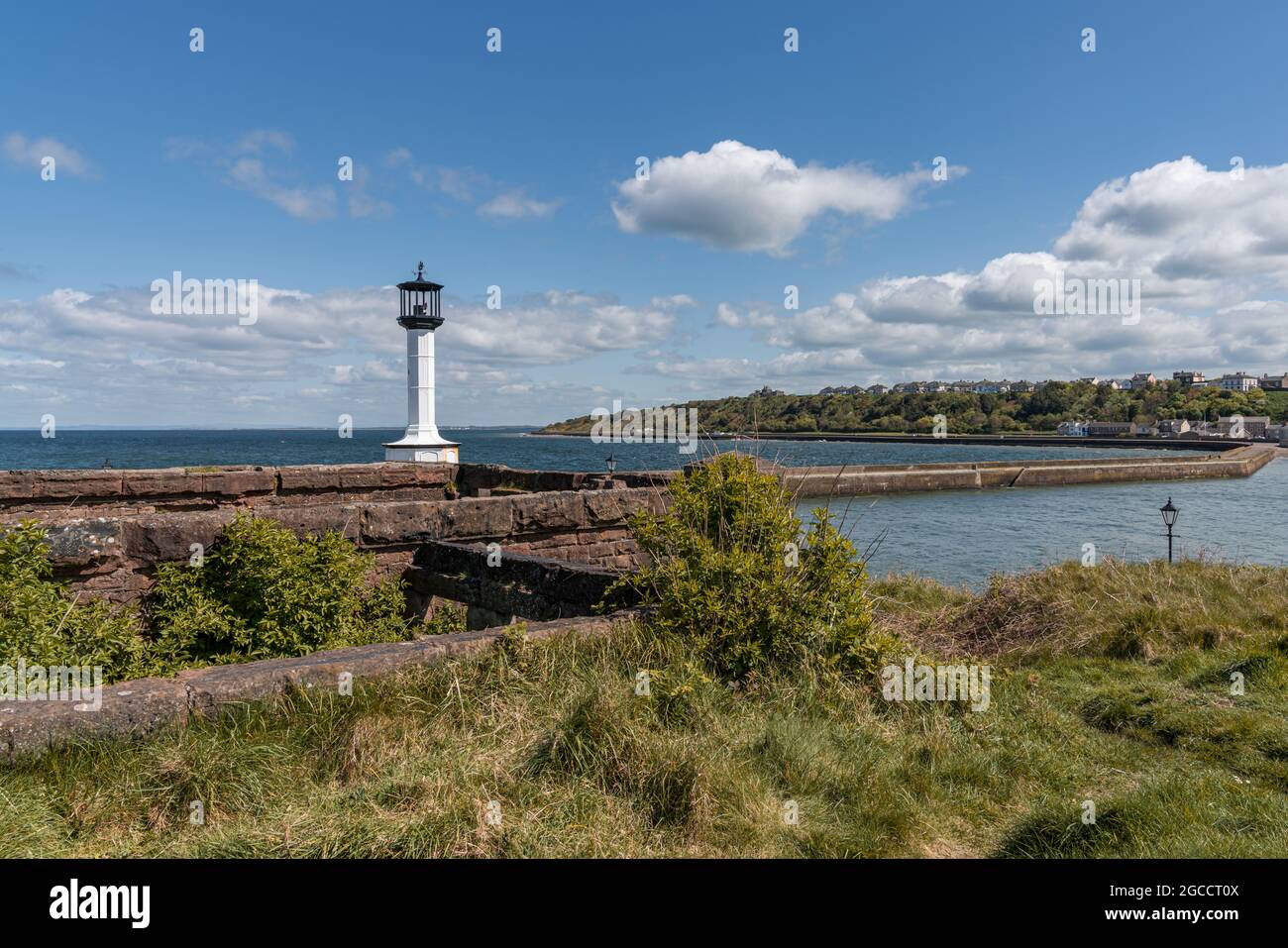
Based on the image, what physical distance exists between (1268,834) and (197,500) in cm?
1245

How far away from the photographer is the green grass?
3.28 meters

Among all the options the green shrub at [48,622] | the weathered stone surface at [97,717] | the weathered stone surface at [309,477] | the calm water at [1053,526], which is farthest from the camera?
the calm water at [1053,526]

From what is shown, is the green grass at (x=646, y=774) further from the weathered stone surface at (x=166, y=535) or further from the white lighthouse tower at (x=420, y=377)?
the white lighthouse tower at (x=420, y=377)

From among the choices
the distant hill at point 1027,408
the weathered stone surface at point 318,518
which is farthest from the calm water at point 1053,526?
the distant hill at point 1027,408

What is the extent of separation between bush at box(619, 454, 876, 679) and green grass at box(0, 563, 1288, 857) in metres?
0.23

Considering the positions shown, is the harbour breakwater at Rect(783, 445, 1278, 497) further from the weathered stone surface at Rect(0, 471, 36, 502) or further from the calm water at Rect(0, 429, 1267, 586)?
the weathered stone surface at Rect(0, 471, 36, 502)

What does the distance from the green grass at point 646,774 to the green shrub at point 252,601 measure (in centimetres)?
240

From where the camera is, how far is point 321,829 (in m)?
3.16

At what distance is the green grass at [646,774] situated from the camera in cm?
328

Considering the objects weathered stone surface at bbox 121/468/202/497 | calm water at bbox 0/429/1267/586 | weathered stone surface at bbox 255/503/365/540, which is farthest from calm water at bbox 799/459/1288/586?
weathered stone surface at bbox 121/468/202/497

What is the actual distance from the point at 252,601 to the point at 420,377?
14.7 meters
